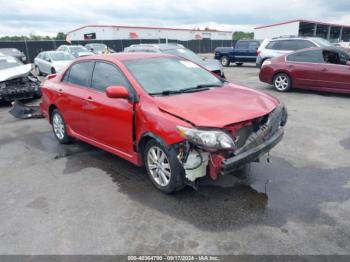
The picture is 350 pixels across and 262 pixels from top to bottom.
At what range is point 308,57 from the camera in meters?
9.75

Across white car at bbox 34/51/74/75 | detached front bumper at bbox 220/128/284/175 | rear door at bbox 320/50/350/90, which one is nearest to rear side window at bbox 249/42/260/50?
rear door at bbox 320/50/350/90

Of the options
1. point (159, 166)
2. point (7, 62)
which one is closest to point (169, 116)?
point (159, 166)

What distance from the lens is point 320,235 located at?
303 centimetres

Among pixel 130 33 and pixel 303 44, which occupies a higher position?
pixel 130 33

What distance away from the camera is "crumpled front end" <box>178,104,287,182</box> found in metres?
3.34

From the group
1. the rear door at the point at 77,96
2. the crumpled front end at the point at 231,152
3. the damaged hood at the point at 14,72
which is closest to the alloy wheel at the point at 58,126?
the rear door at the point at 77,96

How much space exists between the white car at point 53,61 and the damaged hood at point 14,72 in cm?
469

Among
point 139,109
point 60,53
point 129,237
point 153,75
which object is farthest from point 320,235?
point 60,53

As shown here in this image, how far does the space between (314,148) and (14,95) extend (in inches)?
350

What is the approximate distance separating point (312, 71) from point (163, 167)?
7.52 meters

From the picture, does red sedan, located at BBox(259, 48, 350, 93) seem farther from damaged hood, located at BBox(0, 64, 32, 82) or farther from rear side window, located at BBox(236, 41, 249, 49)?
rear side window, located at BBox(236, 41, 249, 49)

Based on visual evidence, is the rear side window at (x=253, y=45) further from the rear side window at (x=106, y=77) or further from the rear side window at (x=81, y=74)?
the rear side window at (x=106, y=77)

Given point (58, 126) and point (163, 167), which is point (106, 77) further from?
point (58, 126)

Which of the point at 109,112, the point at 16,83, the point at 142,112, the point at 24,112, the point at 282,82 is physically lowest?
the point at 24,112
